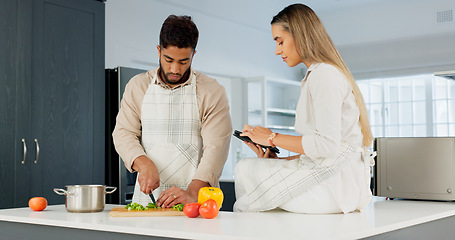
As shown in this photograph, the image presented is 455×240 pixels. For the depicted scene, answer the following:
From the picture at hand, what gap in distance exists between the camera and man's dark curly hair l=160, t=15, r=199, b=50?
2090 mm

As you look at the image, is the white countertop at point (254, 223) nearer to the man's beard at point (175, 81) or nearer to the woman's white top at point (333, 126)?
the woman's white top at point (333, 126)

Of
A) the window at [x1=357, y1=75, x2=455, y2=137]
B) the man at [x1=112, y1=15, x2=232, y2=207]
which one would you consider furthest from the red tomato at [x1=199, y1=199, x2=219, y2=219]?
the window at [x1=357, y1=75, x2=455, y2=137]

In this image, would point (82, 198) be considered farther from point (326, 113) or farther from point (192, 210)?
point (326, 113)

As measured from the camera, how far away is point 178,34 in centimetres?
209

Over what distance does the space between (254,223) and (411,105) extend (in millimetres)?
5504

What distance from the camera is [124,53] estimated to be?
15.3ft

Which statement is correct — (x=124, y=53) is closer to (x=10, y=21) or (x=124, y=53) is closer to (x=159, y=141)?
(x=10, y=21)

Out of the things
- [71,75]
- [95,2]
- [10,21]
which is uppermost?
[95,2]

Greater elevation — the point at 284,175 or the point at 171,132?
the point at 171,132

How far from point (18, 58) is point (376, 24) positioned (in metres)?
4.52

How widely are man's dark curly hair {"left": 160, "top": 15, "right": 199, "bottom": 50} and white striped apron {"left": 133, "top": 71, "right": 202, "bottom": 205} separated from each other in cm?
23

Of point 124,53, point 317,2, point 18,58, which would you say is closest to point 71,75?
point 18,58

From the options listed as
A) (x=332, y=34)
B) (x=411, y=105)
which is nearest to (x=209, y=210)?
(x=411, y=105)

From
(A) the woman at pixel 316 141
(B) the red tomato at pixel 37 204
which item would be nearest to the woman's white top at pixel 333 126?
(A) the woman at pixel 316 141
